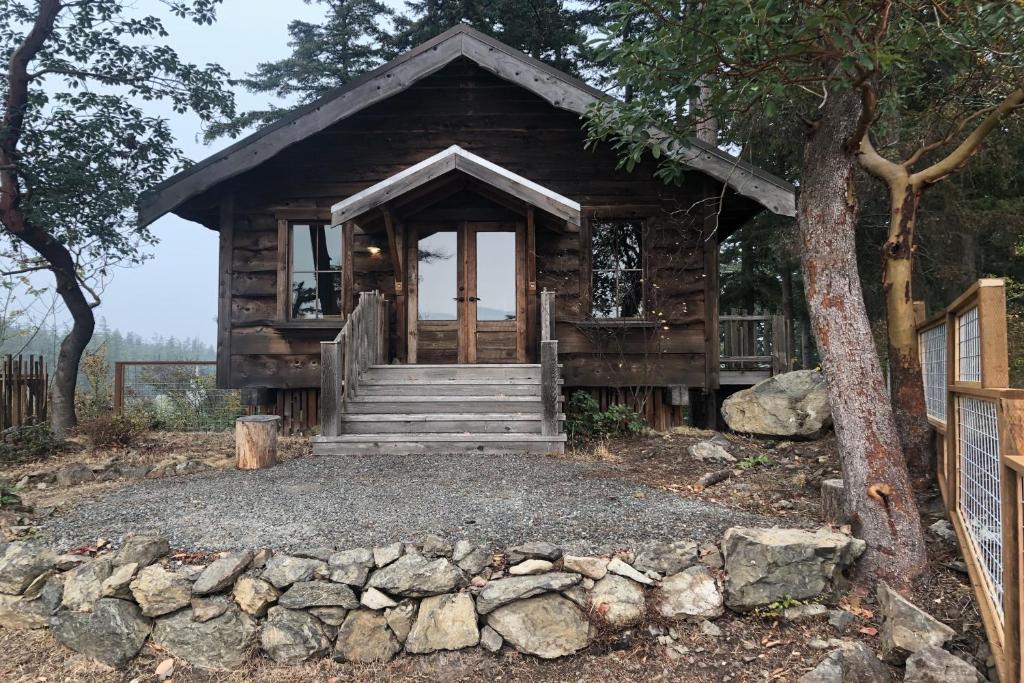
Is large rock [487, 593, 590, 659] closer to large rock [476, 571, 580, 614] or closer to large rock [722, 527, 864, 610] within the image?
large rock [476, 571, 580, 614]

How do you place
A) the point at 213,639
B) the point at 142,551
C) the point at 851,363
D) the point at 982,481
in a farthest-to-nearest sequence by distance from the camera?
the point at 851,363
the point at 142,551
the point at 213,639
the point at 982,481

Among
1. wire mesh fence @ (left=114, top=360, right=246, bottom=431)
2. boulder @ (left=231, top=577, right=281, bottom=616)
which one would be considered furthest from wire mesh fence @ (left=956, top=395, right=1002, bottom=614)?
wire mesh fence @ (left=114, top=360, right=246, bottom=431)

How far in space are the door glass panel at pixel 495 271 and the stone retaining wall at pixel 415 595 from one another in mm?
5051

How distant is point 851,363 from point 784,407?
3.34 m

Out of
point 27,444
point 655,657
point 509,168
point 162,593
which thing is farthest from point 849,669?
point 27,444

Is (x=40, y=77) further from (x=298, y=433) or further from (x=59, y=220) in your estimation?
(x=298, y=433)

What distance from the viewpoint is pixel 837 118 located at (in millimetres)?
3920

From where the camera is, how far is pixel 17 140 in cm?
750

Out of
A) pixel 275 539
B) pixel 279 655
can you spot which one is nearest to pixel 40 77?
pixel 275 539

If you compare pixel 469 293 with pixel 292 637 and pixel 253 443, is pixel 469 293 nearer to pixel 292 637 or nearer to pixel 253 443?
pixel 253 443

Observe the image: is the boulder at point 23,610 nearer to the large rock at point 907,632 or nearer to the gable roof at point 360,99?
the large rock at point 907,632

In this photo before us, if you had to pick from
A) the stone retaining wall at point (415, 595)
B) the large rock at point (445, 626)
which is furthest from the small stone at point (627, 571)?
the large rock at point (445, 626)

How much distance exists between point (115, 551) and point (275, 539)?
0.99m

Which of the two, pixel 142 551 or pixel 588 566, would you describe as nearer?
pixel 588 566
